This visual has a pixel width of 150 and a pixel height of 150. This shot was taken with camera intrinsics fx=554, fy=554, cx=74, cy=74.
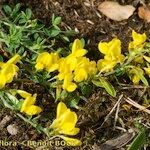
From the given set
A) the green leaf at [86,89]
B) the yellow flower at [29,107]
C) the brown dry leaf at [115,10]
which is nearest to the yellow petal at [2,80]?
the yellow flower at [29,107]

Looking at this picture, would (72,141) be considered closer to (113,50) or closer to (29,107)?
(29,107)

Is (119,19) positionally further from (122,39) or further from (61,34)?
(61,34)

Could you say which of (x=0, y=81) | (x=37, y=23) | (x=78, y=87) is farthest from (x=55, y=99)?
(x=37, y=23)

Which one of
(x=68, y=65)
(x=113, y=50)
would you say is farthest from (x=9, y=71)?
(x=113, y=50)

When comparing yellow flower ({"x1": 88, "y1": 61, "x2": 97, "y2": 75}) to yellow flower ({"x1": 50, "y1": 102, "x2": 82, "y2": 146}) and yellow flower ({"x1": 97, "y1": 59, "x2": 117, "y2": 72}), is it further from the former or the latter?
yellow flower ({"x1": 50, "y1": 102, "x2": 82, "y2": 146})

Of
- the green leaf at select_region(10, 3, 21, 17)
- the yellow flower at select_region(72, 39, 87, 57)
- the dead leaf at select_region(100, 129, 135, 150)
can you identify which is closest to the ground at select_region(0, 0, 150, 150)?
the dead leaf at select_region(100, 129, 135, 150)
